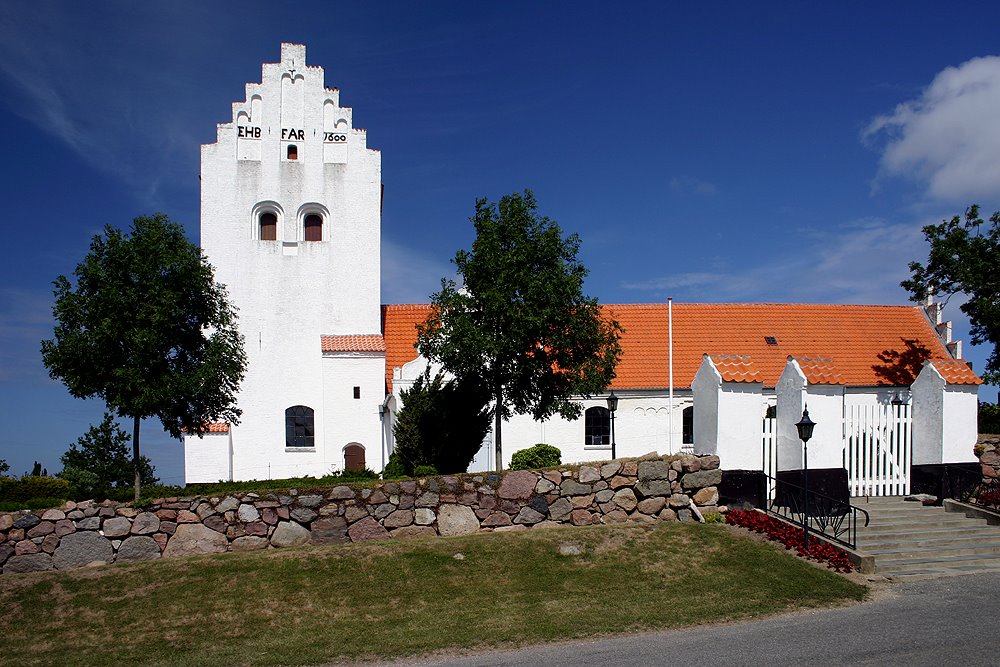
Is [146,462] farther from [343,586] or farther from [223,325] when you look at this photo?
[343,586]

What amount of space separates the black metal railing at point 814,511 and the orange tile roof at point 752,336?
12108 mm

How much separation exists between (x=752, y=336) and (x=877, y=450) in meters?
12.5

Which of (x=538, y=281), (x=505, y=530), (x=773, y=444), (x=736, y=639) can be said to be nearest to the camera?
(x=736, y=639)

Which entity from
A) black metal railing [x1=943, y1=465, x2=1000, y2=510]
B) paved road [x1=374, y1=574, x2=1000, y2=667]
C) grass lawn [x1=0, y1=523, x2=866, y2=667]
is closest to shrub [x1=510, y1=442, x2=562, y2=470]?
grass lawn [x1=0, y1=523, x2=866, y2=667]

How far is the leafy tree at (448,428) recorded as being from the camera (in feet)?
70.7

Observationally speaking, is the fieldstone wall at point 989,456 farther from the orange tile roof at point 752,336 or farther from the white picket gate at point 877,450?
the orange tile roof at point 752,336

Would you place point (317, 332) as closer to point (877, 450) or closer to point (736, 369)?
point (736, 369)

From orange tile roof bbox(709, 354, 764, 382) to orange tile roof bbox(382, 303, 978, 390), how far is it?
12.0 m

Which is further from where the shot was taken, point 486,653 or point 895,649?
point 486,653

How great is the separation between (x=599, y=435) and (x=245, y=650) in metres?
19.4

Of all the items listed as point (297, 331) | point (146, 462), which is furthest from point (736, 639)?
point (146, 462)

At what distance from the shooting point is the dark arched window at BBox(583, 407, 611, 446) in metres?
28.9

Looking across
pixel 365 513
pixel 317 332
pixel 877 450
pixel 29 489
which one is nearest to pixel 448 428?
pixel 365 513

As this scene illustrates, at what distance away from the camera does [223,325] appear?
66.0 ft
